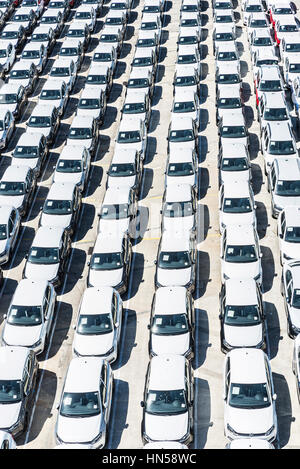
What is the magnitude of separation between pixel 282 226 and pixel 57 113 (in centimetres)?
1696

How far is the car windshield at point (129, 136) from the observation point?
35.1 m

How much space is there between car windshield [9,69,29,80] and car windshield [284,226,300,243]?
915 inches

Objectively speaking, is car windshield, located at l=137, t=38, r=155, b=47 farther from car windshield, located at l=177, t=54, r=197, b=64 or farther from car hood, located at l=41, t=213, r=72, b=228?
car hood, located at l=41, t=213, r=72, b=228

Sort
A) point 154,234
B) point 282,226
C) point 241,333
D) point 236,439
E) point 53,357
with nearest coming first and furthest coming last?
point 236,439 → point 241,333 → point 53,357 → point 282,226 → point 154,234

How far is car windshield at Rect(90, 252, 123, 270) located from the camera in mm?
27000

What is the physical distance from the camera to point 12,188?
1257 inches

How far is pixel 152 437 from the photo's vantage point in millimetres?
20422

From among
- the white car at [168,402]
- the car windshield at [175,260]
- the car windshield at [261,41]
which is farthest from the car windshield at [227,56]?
the white car at [168,402]

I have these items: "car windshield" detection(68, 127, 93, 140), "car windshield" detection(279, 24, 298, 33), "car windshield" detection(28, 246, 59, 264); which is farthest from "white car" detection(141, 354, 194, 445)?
"car windshield" detection(279, 24, 298, 33)

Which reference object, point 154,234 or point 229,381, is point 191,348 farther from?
point 154,234

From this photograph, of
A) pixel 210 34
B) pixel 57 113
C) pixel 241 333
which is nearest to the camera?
pixel 241 333

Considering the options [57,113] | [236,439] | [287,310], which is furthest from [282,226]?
[57,113]

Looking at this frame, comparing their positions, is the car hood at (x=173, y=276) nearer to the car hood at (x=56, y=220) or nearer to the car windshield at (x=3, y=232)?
the car hood at (x=56, y=220)

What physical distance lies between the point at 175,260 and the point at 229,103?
552 inches
